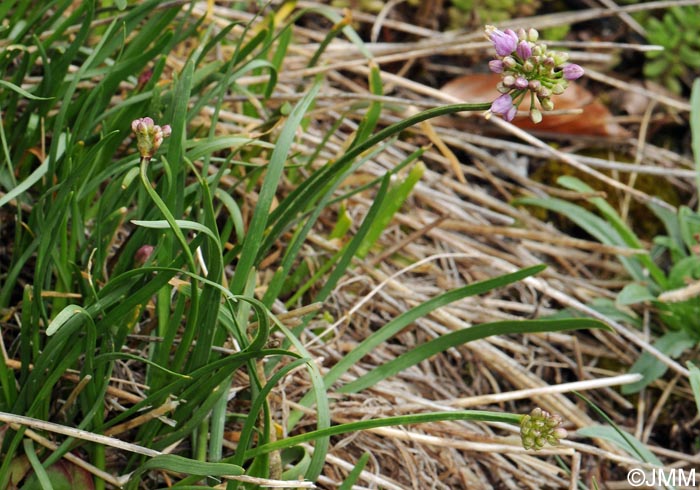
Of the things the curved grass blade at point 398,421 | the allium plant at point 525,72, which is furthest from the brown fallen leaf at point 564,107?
the allium plant at point 525,72

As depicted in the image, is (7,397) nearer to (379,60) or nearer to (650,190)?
(379,60)

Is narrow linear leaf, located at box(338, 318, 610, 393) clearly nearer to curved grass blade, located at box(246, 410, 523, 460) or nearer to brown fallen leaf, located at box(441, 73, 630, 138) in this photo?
curved grass blade, located at box(246, 410, 523, 460)

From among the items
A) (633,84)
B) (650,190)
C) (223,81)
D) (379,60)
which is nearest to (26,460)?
(223,81)

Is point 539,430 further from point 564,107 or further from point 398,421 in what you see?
point 564,107

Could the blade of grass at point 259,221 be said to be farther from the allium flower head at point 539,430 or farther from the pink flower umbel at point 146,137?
the allium flower head at point 539,430

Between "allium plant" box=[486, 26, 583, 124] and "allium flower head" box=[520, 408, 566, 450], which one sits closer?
"allium plant" box=[486, 26, 583, 124]

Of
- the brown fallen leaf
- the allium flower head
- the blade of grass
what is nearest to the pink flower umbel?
the blade of grass
